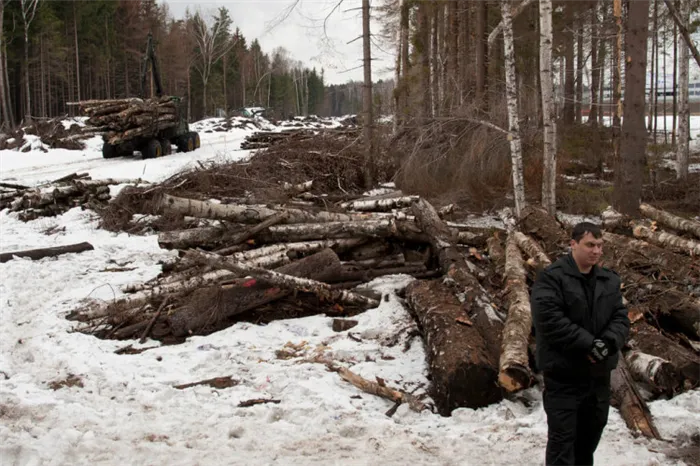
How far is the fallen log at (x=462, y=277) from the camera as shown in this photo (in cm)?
610

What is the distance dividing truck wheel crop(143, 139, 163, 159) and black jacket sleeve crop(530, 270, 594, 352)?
2069 cm

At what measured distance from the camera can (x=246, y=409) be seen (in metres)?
5.20

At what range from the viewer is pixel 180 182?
13047 mm

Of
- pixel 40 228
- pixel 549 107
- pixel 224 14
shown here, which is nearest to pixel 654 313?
pixel 549 107

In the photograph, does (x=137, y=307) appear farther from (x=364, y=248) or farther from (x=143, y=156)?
(x=143, y=156)

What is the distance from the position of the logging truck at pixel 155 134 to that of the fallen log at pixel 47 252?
11495 mm

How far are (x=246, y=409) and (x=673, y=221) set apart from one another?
7.91 meters

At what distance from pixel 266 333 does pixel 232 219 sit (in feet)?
10.8

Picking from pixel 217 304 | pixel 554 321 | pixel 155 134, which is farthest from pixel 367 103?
pixel 554 321

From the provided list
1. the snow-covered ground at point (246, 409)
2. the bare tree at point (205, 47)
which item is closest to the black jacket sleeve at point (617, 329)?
the snow-covered ground at point (246, 409)

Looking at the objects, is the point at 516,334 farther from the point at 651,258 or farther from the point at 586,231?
the point at 651,258

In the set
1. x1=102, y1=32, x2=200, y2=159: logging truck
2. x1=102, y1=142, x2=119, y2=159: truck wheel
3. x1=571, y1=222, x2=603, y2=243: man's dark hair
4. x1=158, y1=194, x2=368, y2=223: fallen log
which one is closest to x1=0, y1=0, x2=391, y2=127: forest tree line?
x1=102, y1=32, x2=200, y2=159: logging truck

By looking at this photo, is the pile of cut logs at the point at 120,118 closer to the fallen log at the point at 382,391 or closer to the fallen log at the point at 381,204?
the fallen log at the point at 381,204

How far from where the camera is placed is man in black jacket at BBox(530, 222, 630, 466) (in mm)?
3529
